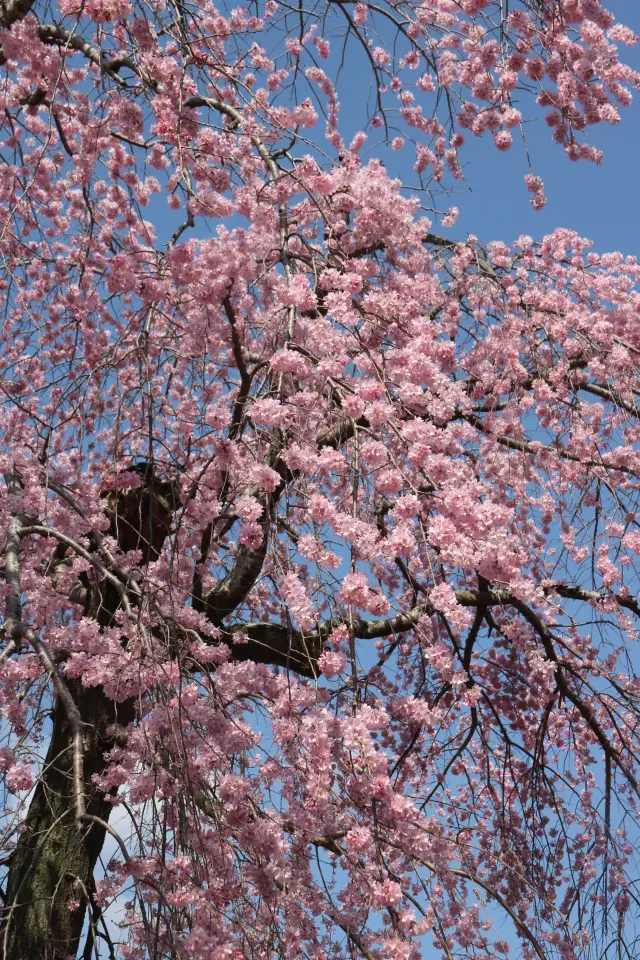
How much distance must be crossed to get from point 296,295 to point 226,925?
218cm

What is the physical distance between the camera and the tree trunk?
13.4ft

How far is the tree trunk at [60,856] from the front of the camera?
4.07 m

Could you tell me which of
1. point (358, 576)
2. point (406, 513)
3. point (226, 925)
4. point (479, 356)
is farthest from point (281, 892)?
point (479, 356)

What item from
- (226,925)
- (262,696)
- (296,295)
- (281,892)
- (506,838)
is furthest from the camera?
(506,838)

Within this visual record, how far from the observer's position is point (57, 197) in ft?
21.9

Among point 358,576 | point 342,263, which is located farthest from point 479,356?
point 358,576

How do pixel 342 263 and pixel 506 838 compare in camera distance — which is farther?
pixel 506 838

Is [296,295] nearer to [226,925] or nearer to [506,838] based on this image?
[226,925]

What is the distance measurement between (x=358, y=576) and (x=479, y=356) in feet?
12.8

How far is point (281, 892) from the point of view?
301cm

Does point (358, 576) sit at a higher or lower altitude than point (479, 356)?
lower

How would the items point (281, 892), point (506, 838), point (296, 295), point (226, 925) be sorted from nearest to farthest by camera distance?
point (226, 925)
point (281, 892)
point (296, 295)
point (506, 838)

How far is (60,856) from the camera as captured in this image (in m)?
4.39

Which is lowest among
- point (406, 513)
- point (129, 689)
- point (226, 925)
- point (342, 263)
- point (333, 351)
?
point (226, 925)
